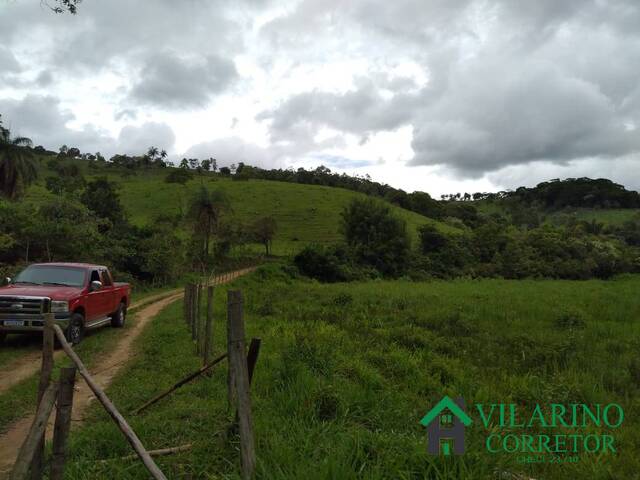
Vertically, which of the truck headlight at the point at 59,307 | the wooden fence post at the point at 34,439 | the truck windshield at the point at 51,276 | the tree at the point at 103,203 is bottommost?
the truck headlight at the point at 59,307

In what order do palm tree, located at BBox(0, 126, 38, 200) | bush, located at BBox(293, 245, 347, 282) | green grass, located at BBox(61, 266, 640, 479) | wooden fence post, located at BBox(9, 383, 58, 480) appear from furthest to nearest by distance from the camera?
bush, located at BBox(293, 245, 347, 282) → palm tree, located at BBox(0, 126, 38, 200) → green grass, located at BBox(61, 266, 640, 479) → wooden fence post, located at BBox(9, 383, 58, 480)

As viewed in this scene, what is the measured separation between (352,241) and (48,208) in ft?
97.7

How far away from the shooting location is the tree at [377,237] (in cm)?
4581

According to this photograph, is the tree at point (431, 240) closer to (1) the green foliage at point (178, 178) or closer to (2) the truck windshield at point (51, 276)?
(1) the green foliage at point (178, 178)

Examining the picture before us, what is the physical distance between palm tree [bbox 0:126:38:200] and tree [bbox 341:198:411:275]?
2901 cm

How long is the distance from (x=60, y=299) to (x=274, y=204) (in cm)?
6083

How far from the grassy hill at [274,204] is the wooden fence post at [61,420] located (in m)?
46.7

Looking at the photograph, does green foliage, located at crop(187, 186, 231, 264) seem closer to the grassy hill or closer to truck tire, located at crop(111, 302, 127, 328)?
the grassy hill

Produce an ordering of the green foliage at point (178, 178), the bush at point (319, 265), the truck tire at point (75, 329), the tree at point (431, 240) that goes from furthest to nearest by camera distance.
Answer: the green foliage at point (178, 178), the tree at point (431, 240), the bush at point (319, 265), the truck tire at point (75, 329)

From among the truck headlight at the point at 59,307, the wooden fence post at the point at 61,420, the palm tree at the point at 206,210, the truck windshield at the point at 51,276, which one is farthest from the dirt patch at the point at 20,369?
the palm tree at the point at 206,210

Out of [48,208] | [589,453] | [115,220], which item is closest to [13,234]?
[48,208]

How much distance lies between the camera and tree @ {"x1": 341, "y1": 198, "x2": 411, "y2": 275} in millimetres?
45812

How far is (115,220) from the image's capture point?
37.1 metres

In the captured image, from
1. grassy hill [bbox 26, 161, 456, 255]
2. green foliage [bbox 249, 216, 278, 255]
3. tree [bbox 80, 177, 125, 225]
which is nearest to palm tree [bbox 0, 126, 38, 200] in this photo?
tree [bbox 80, 177, 125, 225]
